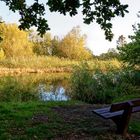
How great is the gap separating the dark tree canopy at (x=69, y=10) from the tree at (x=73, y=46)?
43.0 metres

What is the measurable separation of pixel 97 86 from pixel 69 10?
8192 millimetres

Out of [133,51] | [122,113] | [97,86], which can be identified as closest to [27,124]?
[122,113]

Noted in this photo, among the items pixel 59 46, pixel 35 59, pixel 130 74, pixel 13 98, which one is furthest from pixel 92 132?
pixel 59 46

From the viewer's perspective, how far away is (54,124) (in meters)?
7.88

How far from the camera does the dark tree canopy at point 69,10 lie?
5738 mm

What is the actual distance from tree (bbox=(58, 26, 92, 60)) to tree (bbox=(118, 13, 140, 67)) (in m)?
31.7

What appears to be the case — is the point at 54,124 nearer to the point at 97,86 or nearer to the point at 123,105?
the point at 123,105

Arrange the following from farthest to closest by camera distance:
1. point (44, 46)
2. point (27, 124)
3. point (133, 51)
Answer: point (44, 46), point (133, 51), point (27, 124)

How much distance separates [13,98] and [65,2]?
25.7 feet

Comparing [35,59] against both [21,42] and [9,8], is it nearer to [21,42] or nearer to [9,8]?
[21,42]

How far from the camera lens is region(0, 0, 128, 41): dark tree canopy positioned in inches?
226

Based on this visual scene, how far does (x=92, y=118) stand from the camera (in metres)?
8.70

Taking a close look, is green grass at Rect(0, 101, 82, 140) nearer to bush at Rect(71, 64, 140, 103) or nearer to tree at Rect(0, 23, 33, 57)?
bush at Rect(71, 64, 140, 103)

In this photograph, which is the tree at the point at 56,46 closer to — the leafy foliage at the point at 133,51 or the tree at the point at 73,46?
the tree at the point at 73,46
